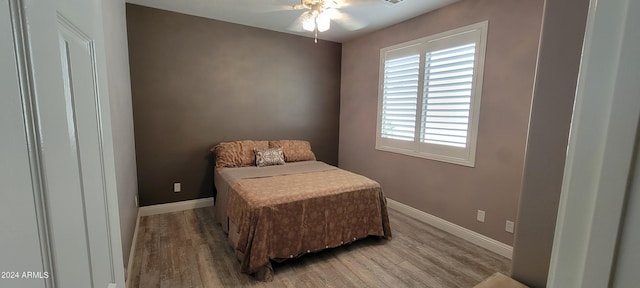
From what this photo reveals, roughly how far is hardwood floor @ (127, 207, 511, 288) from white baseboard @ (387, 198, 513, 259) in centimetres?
7

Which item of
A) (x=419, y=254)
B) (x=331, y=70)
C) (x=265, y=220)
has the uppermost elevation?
(x=331, y=70)

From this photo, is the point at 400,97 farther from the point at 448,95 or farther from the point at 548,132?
the point at 548,132

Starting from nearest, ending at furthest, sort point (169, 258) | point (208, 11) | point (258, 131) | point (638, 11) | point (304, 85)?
point (638, 11) → point (169, 258) → point (208, 11) → point (258, 131) → point (304, 85)

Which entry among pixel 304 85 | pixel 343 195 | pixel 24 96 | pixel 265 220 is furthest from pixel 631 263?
pixel 304 85

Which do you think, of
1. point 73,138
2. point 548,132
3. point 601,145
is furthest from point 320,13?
point 601,145

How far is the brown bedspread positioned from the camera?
2.15m

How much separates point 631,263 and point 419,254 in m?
2.50

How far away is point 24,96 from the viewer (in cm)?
37

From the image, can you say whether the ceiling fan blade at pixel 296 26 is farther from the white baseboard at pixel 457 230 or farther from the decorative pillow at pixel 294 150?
the white baseboard at pixel 457 230

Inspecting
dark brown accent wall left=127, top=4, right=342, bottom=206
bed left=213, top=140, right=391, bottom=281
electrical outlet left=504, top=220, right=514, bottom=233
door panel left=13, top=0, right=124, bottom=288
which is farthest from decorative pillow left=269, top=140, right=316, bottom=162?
door panel left=13, top=0, right=124, bottom=288

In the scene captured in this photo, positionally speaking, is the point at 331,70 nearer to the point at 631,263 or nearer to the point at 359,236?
the point at 359,236

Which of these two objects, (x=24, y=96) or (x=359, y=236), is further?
(x=359, y=236)

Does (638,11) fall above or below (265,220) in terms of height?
above

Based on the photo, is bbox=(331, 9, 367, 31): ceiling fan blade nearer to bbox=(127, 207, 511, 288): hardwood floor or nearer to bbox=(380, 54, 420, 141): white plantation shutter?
bbox=(380, 54, 420, 141): white plantation shutter
